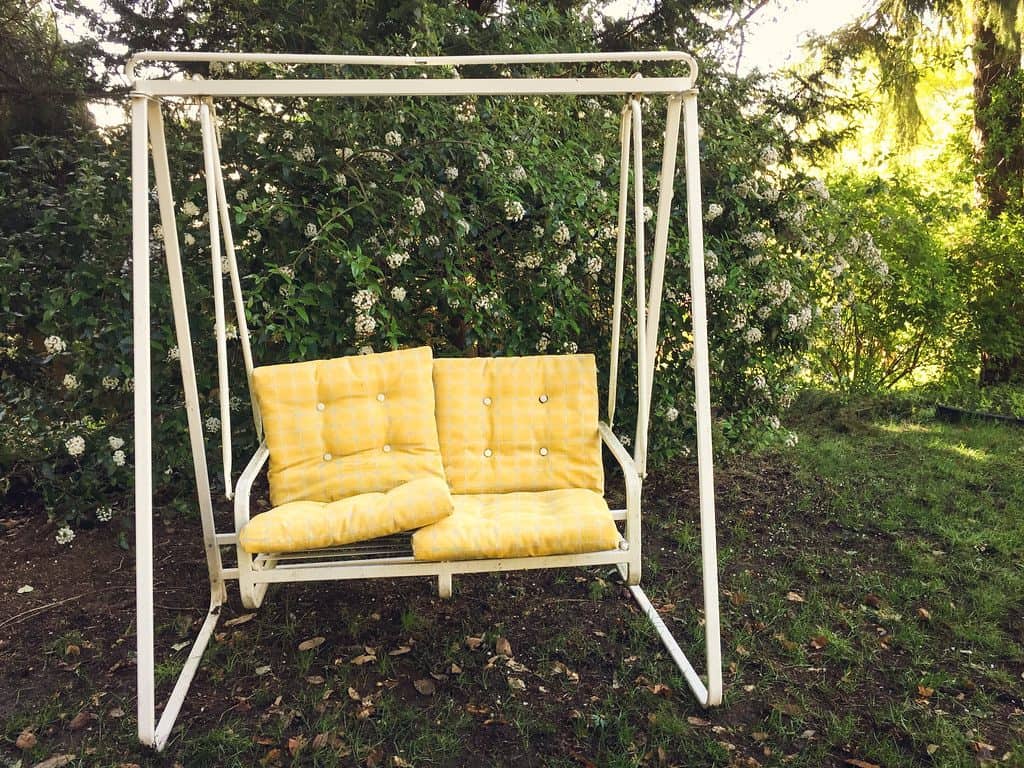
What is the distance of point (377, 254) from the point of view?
10.2 feet

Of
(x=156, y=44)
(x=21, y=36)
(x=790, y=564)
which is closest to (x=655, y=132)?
(x=790, y=564)

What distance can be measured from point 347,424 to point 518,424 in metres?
0.62

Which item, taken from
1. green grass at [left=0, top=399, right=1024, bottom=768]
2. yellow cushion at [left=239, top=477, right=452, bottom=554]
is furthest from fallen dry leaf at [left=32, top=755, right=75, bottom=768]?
yellow cushion at [left=239, top=477, right=452, bottom=554]

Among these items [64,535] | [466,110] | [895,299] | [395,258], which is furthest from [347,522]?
[895,299]

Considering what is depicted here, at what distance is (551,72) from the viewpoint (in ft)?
13.0

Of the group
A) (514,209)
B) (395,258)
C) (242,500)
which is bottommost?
(242,500)

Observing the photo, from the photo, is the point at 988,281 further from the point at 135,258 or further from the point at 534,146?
the point at 135,258

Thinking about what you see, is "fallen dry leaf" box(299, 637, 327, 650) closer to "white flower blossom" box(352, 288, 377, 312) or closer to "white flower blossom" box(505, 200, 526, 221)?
"white flower blossom" box(352, 288, 377, 312)

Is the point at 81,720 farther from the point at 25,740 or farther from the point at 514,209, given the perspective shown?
the point at 514,209

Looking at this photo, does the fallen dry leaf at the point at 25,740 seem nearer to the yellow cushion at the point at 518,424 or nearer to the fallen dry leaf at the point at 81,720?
the fallen dry leaf at the point at 81,720

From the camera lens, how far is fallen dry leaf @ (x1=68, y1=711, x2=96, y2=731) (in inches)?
85.4

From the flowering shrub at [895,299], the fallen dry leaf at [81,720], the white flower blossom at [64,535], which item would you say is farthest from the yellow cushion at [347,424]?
the flowering shrub at [895,299]

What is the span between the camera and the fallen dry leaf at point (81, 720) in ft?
7.12

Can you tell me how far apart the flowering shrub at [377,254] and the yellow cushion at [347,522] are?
903mm
